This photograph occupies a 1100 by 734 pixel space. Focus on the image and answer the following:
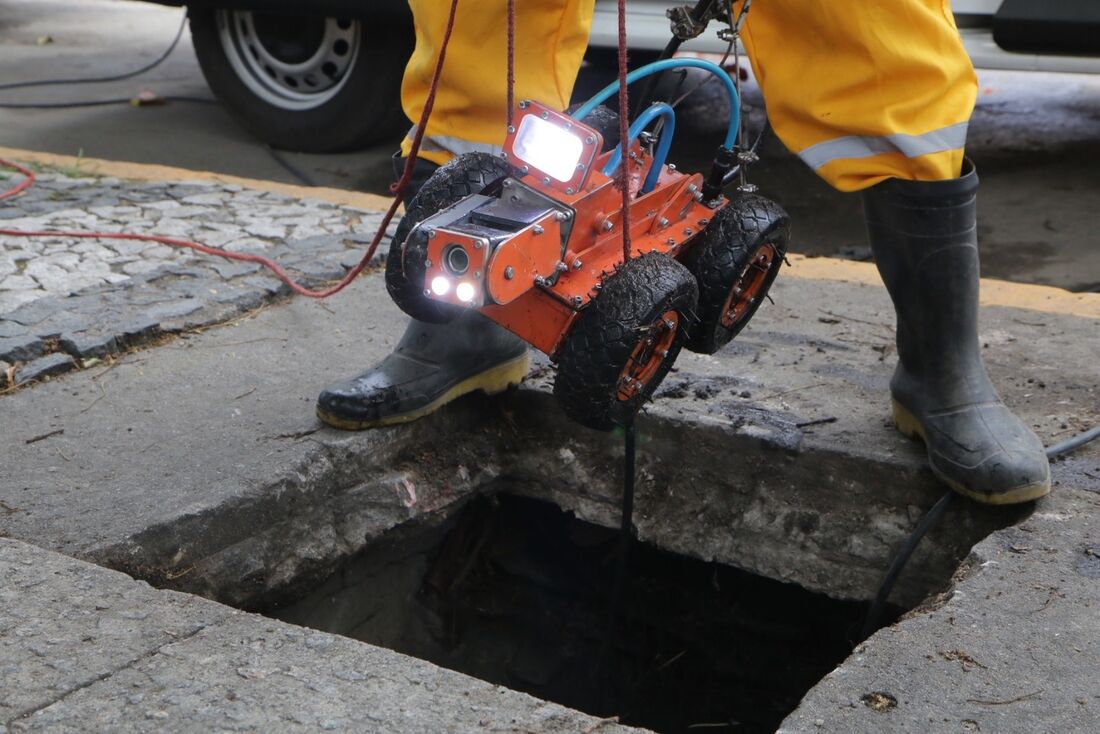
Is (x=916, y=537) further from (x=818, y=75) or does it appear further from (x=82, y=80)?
(x=82, y=80)

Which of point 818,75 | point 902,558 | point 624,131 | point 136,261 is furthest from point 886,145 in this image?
point 136,261

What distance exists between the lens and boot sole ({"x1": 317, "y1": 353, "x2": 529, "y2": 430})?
7.43 ft

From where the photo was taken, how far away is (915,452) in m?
2.22

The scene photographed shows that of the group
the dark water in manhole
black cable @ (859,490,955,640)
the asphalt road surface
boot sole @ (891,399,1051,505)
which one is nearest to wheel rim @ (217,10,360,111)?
the asphalt road surface

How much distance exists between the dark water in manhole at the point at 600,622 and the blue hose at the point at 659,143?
40.6 inches

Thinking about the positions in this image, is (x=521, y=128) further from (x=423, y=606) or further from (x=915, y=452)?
(x=423, y=606)

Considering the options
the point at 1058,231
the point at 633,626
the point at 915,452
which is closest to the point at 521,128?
the point at 915,452

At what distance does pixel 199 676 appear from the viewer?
60.0 inches

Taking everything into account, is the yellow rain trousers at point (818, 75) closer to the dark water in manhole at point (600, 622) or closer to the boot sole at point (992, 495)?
the boot sole at point (992, 495)

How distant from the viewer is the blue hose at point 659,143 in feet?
5.94

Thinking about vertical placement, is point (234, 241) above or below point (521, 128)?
below

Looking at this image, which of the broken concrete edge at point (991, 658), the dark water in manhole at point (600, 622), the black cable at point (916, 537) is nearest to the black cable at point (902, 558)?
the black cable at point (916, 537)

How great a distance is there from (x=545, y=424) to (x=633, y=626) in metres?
0.63

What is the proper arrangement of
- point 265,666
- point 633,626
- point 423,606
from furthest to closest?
point 633,626 → point 423,606 → point 265,666
